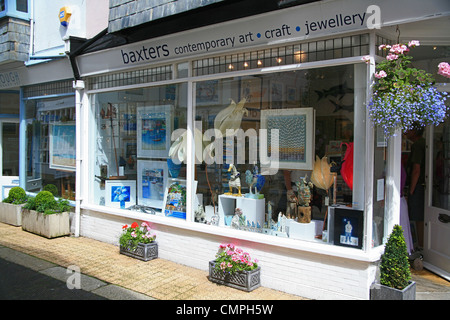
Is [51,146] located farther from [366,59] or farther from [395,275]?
[395,275]

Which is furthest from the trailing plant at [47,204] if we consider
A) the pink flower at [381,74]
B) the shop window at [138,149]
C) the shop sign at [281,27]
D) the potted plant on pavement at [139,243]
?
the pink flower at [381,74]

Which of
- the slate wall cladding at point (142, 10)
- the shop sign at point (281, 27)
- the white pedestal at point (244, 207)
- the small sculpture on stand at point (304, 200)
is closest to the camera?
the shop sign at point (281, 27)

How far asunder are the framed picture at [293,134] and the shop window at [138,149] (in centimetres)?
164

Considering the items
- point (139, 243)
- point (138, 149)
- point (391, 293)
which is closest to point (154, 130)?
point (138, 149)

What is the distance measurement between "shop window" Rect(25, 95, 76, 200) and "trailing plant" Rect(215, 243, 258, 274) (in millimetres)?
4890

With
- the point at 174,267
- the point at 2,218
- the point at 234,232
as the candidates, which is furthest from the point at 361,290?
the point at 2,218

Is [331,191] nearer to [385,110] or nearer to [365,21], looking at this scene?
[385,110]

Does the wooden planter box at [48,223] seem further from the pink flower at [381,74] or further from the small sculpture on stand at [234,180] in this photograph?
the pink flower at [381,74]

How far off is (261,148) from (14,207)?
21.2ft

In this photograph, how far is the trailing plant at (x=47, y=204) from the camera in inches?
333

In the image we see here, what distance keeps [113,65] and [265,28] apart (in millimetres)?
3449

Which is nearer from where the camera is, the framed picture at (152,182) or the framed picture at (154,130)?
the framed picture at (154,130)

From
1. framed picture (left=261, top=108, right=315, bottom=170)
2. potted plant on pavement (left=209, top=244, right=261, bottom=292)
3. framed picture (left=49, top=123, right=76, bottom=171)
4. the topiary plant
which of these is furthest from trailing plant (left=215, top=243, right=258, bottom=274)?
framed picture (left=49, top=123, right=76, bottom=171)

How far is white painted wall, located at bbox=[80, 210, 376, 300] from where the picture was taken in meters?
4.83
